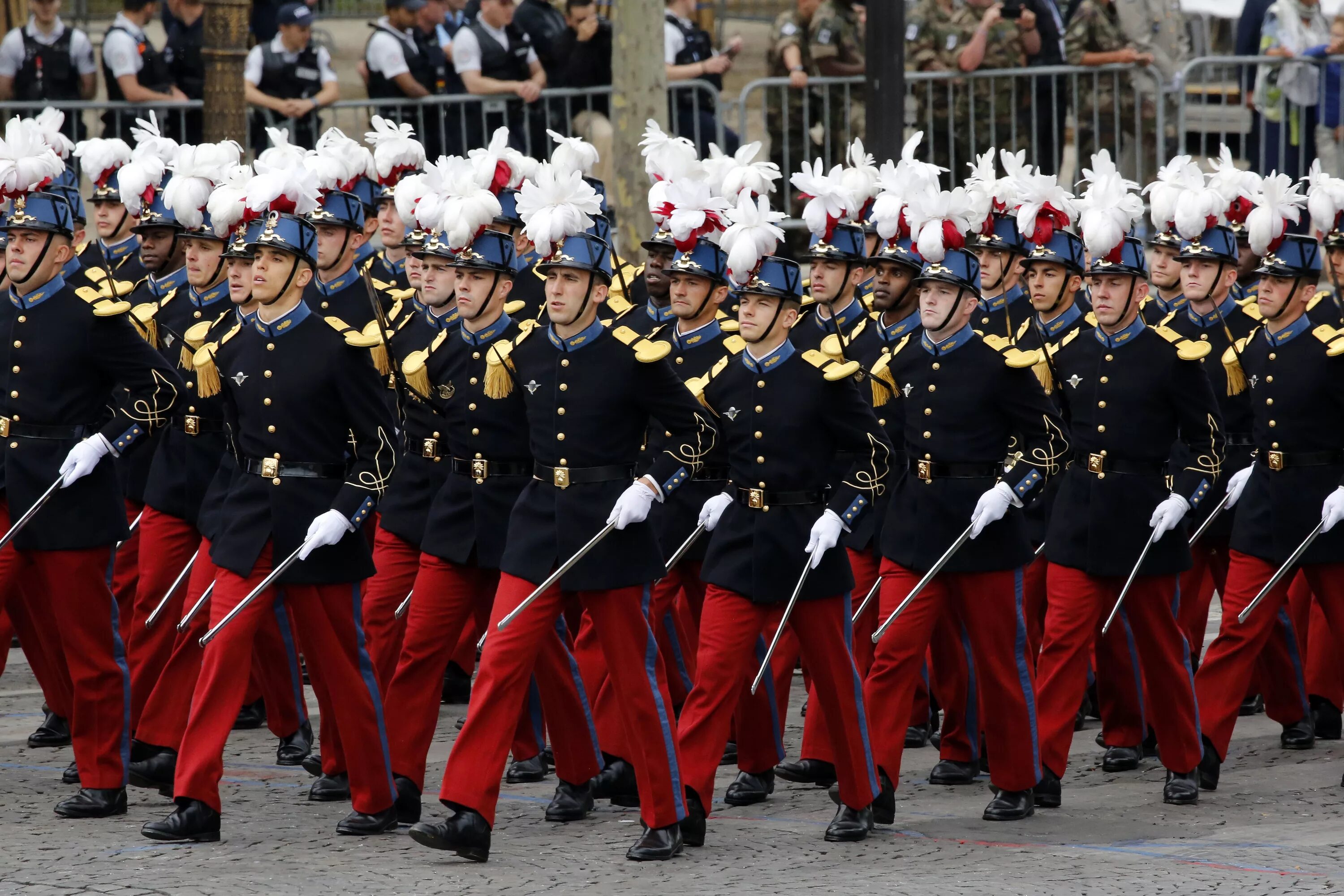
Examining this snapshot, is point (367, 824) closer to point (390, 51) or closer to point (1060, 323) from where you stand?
point (1060, 323)

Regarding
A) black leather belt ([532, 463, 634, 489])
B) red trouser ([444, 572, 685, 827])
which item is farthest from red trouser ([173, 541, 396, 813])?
black leather belt ([532, 463, 634, 489])

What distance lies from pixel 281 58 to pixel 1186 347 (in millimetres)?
8100

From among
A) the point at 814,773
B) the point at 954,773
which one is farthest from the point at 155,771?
the point at 954,773

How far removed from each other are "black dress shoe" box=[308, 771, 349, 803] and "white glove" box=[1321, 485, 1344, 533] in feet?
12.6

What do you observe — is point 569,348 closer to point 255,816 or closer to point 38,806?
point 255,816

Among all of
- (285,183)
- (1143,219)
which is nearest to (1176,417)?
(285,183)

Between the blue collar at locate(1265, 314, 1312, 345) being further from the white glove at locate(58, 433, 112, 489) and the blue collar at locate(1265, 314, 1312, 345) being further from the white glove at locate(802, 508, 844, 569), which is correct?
the white glove at locate(58, 433, 112, 489)

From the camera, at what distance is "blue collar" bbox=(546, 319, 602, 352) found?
8.04 metres

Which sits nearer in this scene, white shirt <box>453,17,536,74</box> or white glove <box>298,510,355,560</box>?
white glove <box>298,510,355,560</box>

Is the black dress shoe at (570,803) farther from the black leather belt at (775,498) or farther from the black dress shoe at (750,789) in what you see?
the black leather belt at (775,498)

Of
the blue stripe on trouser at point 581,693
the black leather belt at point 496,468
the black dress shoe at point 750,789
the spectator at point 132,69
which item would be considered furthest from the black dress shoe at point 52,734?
the spectator at point 132,69

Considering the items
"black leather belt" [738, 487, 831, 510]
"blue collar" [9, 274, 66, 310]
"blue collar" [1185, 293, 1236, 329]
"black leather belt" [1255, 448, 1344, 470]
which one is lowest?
"black leather belt" [1255, 448, 1344, 470]

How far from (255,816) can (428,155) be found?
25.7 ft

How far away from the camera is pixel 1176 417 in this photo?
9117 mm
